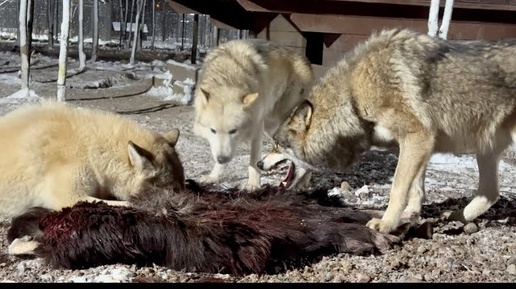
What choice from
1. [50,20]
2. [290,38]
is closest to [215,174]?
[290,38]

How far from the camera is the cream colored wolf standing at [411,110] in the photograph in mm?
4578

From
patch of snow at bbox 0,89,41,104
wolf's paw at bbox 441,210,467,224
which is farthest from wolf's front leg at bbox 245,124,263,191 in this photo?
patch of snow at bbox 0,89,41,104

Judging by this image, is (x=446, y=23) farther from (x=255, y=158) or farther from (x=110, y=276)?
(x=110, y=276)

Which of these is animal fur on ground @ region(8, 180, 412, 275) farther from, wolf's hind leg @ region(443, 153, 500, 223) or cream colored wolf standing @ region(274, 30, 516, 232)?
wolf's hind leg @ region(443, 153, 500, 223)

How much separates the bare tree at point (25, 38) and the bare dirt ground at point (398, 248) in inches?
239

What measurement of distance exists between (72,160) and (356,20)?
7.50 meters

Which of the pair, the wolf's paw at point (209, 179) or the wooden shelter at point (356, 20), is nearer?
the wolf's paw at point (209, 179)

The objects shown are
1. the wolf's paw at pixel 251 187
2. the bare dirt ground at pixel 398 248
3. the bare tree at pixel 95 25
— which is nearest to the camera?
the bare dirt ground at pixel 398 248

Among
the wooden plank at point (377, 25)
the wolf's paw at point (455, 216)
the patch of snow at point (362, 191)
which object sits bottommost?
the patch of snow at point (362, 191)

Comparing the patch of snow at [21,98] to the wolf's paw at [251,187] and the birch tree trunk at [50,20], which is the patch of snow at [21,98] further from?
the birch tree trunk at [50,20]

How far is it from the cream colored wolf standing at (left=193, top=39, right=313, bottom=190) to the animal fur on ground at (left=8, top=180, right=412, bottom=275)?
5.63 feet

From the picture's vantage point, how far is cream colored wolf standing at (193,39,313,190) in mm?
6156

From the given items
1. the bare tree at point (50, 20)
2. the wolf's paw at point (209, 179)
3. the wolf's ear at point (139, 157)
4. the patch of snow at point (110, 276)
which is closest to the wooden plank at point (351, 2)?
the wolf's paw at point (209, 179)
